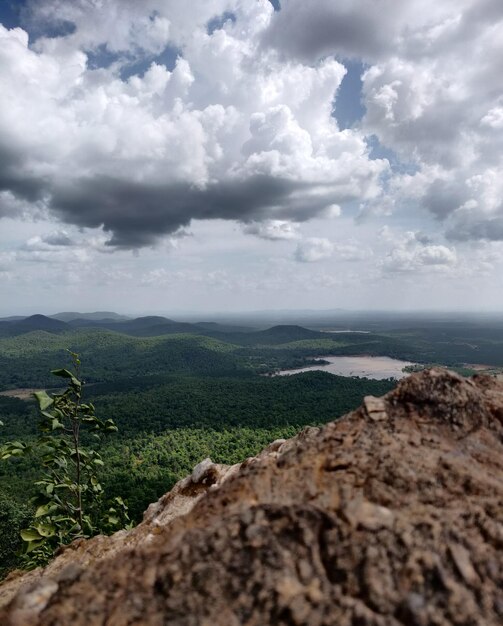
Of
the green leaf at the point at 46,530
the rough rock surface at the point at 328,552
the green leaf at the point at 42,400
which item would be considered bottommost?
the green leaf at the point at 46,530

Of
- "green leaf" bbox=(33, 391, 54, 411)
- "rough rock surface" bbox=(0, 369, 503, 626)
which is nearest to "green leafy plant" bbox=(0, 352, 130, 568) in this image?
"green leaf" bbox=(33, 391, 54, 411)

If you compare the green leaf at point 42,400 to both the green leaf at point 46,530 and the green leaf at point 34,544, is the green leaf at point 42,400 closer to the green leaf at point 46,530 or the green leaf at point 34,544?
the green leaf at point 46,530

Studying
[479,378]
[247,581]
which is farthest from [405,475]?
[479,378]

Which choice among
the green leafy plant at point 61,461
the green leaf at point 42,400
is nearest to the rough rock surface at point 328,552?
the green leaf at point 42,400

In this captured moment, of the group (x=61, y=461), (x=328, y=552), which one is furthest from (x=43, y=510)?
(x=328, y=552)

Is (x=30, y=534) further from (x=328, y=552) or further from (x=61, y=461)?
(x=328, y=552)

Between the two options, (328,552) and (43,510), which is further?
(43,510)

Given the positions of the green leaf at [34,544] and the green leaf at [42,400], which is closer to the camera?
the green leaf at [42,400]
